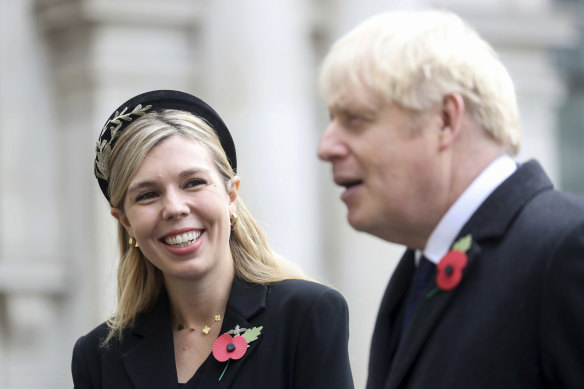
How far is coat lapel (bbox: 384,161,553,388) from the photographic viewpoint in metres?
2.63

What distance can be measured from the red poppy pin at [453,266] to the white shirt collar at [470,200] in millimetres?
33

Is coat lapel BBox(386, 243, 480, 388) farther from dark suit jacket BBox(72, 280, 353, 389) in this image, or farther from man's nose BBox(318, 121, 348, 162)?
dark suit jacket BBox(72, 280, 353, 389)

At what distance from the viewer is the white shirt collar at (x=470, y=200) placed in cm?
266

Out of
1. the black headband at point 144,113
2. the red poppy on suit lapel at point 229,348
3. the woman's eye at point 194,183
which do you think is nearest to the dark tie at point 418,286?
the red poppy on suit lapel at point 229,348

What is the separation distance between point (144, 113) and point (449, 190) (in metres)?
1.40

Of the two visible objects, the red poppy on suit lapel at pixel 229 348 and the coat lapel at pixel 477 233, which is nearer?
the coat lapel at pixel 477 233

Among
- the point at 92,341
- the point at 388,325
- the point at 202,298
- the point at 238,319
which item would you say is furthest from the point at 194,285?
the point at 388,325

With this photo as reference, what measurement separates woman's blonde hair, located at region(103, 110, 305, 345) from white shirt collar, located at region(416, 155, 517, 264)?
3.91 ft

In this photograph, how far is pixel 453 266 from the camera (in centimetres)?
264

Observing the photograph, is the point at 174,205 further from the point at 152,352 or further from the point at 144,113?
the point at 152,352

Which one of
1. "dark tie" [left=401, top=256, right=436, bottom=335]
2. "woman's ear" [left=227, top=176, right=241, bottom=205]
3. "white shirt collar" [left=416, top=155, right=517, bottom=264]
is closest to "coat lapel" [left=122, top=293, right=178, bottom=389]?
"woman's ear" [left=227, top=176, right=241, bottom=205]

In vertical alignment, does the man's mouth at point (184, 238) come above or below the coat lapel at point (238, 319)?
above

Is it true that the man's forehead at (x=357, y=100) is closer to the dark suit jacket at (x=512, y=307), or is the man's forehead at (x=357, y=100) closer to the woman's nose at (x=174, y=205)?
the dark suit jacket at (x=512, y=307)

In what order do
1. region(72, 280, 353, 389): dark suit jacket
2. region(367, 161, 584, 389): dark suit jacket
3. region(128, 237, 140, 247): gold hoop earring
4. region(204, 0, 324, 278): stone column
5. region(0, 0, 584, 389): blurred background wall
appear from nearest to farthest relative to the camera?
1. region(367, 161, 584, 389): dark suit jacket
2. region(72, 280, 353, 389): dark suit jacket
3. region(128, 237, 140, 247): gold hoop earring
4. region(0, 0, 584, 389): blurred background wall
5. region(204, 0, 324, 278): stone column
